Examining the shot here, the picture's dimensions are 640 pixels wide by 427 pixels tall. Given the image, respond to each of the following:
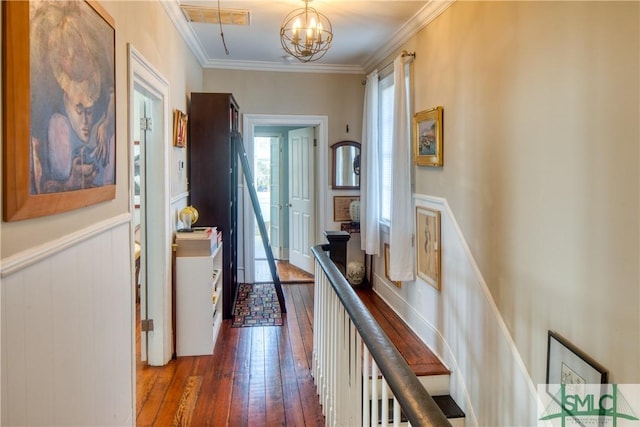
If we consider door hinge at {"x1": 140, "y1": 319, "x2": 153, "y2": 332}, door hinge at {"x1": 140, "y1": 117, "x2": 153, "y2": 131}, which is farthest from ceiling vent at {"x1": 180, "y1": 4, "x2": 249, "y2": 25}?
door hinge at {"x1": 140, "y1": 319, "x2": 153, "y2": 332}

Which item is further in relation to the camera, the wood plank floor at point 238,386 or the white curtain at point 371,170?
the white curtain at point 371,170

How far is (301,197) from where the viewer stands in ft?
20.0

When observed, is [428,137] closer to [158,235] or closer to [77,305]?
[158,235]

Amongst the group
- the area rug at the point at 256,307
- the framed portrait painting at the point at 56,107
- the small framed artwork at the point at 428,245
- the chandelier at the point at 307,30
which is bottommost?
the area rug at the point at 256,307

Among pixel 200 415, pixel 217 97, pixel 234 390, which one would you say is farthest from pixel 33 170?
pixel 217 97

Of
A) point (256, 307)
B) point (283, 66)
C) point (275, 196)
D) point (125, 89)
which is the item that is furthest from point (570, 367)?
point (275, 196)

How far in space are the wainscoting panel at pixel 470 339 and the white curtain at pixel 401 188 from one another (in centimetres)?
15

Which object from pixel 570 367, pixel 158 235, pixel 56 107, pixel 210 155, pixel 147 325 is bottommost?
pixel 147 325

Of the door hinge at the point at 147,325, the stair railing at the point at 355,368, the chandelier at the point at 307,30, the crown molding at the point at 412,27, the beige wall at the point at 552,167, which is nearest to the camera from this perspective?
the stair railing at the point at 355,368

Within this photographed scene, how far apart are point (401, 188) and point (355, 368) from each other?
225cm

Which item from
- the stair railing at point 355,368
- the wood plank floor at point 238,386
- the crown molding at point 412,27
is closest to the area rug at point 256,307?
the wood plank floor at point 238,386

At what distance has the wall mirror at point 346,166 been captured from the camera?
5.29 m

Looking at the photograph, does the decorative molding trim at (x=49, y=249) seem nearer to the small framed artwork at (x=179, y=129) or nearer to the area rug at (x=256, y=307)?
the small framed artwork at (x=179, y=129)

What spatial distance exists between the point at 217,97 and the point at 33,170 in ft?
9.31
